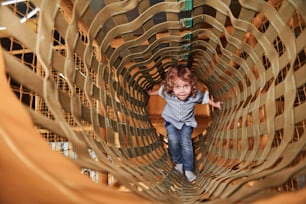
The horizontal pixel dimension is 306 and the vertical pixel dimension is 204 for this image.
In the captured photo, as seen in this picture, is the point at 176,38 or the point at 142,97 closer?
the point at 176,38

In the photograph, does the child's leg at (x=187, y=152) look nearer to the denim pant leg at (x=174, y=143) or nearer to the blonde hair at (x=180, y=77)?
the denim pant leg at (x=174, y=143)

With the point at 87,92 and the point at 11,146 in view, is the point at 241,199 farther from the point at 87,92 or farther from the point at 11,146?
the point at 87,92

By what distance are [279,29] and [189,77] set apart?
58cm

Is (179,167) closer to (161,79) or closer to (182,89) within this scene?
(182,89)

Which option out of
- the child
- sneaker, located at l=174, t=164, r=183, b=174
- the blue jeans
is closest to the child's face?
the child

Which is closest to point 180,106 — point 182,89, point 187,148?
point 182,89

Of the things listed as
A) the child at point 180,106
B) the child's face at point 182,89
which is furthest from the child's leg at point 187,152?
→ the child's face at point 182,89

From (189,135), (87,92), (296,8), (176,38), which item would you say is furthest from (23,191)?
(189,135)

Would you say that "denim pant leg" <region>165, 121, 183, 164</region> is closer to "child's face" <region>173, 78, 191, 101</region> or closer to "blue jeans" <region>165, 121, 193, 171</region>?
"blue jeans" <region>165, 121, 193, 171</region>

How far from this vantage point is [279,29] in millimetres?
694

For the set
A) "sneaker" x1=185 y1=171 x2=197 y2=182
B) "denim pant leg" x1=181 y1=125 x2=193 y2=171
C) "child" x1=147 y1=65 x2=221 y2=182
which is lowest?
"sneaker" x1=185 y1=171 x2=197 y2=182

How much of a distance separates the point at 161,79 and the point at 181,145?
0.35 m

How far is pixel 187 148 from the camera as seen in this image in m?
1.20

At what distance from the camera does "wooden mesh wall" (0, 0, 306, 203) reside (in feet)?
1.47
